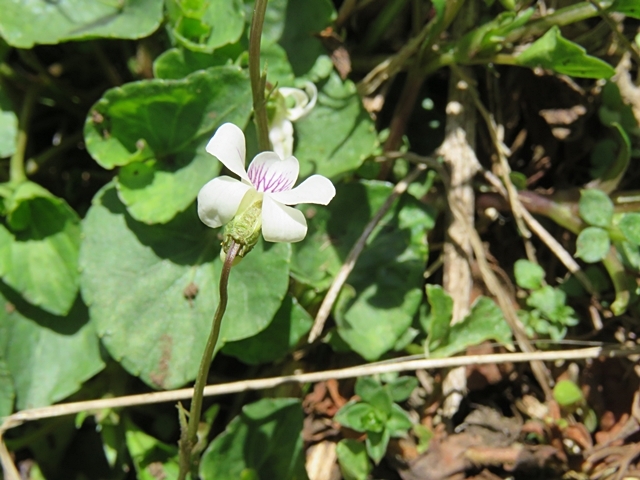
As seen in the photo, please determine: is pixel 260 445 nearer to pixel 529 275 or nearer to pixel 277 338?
pixel 277 338

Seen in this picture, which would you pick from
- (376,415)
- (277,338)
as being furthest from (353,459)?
(277,338)

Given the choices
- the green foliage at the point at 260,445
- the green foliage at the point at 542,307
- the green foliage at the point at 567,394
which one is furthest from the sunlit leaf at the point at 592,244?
the green foliage at the point at 260,445

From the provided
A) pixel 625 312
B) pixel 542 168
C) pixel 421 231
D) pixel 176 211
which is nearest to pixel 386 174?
pixel 421 231

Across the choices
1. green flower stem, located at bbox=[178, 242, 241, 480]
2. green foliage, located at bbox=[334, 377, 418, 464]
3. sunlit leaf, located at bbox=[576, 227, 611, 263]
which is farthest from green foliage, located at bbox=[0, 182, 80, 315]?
sunlit leaf, located at bbox=[576, 227, 611, 263]

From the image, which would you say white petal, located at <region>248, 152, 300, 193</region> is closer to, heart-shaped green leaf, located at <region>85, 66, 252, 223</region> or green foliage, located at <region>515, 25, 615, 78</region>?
heart-shaped green leaf, located at <region>85, 66, 252, 223</region>

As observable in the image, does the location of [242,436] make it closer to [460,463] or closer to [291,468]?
[291,468]

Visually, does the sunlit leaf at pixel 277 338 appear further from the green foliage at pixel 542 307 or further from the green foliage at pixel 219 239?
the green foliage at pixel 542 307
